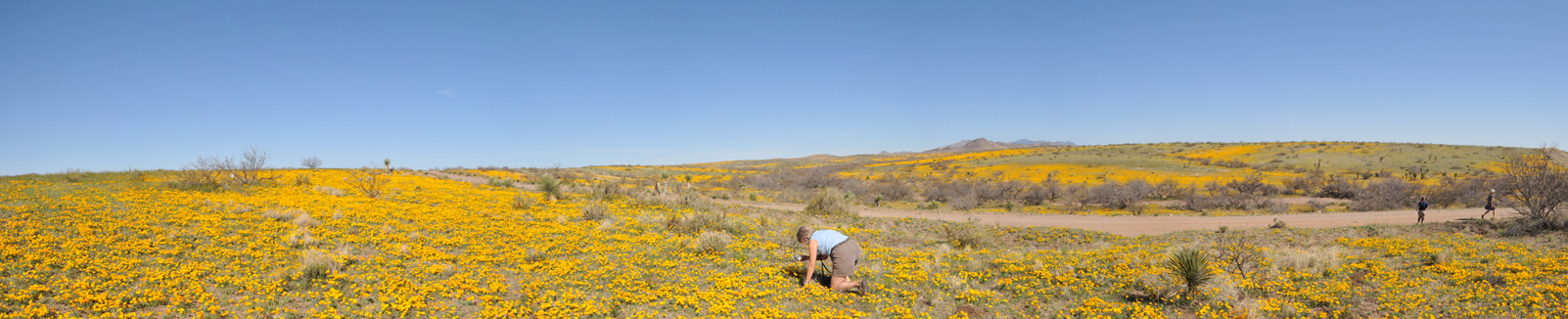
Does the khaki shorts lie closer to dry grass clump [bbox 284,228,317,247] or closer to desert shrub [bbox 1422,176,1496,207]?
dry grass clump [bbox 284,228,317,247]

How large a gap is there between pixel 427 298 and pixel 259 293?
72.9 inches

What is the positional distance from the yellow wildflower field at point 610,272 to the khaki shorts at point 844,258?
0.32 metres

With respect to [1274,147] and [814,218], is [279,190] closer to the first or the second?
[814,218]

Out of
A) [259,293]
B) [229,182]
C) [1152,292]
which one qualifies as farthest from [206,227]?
[1152,292]

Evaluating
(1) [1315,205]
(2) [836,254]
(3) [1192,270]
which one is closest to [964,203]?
(1) [1315,205]

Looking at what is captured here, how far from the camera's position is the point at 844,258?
7.52 meters

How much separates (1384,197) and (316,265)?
118 ft

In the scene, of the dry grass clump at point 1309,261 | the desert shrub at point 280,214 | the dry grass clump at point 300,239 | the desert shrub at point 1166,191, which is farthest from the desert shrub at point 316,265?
the desert shrub at point 1166,191

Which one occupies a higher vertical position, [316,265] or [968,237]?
[316,265]

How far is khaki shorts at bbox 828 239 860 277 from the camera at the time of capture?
751cm

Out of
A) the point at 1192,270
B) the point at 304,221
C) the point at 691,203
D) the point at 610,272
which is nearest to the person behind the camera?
the point at 1192,270

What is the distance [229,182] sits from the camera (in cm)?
1864

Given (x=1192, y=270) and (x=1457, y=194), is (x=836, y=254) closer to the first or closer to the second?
(x=1192, y=270)

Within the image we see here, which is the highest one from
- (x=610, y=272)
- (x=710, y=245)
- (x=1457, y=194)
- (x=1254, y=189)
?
(x=710, y=245)
